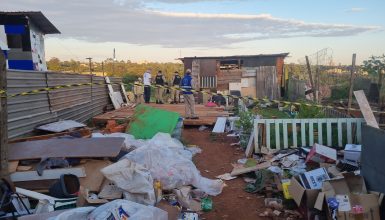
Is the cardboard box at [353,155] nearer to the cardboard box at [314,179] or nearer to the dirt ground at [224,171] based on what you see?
the cardboard box at [314,179]

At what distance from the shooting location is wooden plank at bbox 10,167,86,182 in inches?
195

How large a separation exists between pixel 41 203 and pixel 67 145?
156cm

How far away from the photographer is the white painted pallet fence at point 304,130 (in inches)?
282

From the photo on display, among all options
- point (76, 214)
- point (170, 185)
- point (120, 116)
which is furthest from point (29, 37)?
point (76, 214)

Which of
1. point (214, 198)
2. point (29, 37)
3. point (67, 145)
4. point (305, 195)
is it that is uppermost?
point (29, 37)

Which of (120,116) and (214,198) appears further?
(120,116)

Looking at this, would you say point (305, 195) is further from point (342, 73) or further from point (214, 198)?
point (342, 73)

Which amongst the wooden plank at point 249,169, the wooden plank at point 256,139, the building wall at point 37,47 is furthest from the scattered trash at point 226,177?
the building wall at point 37,47

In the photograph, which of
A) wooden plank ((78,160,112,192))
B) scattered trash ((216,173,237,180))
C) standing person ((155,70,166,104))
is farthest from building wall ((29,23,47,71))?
scattered trash ((216,173,237,180))

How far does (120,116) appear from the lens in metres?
11.6

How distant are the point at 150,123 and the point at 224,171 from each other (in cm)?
234

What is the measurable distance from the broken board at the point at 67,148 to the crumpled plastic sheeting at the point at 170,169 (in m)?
0.38

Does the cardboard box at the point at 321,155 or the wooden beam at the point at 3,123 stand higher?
the wooden beam at the point at 3,123

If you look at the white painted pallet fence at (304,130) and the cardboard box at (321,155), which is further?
the white painted pallet fence at (304,130)
